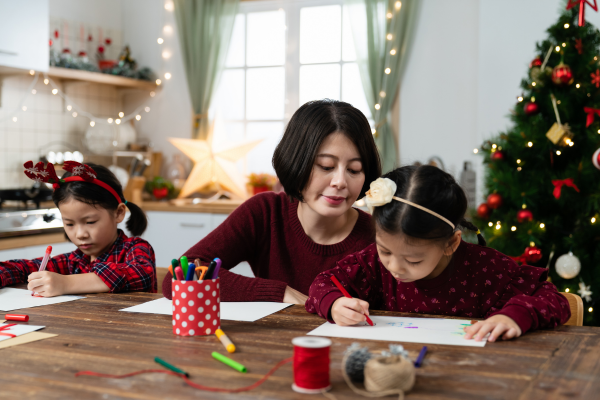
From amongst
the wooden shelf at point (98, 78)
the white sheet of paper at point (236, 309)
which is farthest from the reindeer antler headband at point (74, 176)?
the wooden shelf at point (98, 78)

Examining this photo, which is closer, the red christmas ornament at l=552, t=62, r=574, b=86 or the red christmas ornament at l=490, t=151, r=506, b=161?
the red christmas ornament at l=552, t=62, r=574, b=86

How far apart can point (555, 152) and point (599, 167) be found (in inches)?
9.5

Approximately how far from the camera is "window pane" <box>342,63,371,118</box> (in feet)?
12.9

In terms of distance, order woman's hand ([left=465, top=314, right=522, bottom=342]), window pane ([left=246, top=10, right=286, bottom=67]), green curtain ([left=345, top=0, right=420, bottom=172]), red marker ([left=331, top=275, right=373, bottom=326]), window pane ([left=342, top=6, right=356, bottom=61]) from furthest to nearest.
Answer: window pane ([left=246, top=10, right=286, bottom=67]), window pane ([left=342, top=6, right=356, bottom=61]), green curtain ([left=345, top=0, right=420, bottom=172]), red marker ([left=331, top=275, right=373, bottom=326]), woman's hand ([left=465, top=314, right=522, bottom=342])

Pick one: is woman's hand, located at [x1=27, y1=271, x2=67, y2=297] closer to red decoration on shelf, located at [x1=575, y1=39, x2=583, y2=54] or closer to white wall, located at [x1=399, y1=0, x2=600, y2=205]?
red decoration on shelf, located at [x1=575, y1=39, x2=583, y2=54]

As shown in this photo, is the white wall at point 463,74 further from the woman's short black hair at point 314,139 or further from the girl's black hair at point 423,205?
the girl's black hair at point 423,205

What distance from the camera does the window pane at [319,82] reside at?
398 centimetres

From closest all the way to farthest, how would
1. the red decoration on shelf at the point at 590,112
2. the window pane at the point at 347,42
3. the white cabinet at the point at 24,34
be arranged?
the red decoration on shelf at the point at 590,112 < the white cabinet at the point at 24,34 < the window pane at the point at 347,42

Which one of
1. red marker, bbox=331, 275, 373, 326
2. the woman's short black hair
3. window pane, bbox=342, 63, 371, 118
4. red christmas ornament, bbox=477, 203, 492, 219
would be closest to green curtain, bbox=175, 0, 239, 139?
window pane, bbox=342, 63, 371, 118

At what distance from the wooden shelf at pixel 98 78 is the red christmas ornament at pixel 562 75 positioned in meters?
2.93

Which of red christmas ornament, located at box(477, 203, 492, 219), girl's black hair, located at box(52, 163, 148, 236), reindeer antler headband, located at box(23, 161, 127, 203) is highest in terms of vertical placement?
reindeer antler headband, located at box(23, 161, 127, 203)

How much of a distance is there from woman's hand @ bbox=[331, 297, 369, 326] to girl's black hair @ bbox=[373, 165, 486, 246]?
0.54 ft

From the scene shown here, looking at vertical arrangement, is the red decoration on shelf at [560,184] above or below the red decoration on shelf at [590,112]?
below

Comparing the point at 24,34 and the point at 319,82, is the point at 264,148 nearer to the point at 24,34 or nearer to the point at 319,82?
the point at 319,82
